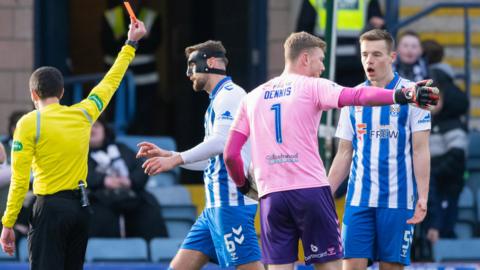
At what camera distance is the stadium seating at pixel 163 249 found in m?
12.7

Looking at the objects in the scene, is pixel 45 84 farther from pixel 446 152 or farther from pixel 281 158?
pixel 446 152

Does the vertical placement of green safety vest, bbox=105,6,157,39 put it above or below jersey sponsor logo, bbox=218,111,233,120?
above

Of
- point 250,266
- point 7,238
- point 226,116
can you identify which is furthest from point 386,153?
point 7,238

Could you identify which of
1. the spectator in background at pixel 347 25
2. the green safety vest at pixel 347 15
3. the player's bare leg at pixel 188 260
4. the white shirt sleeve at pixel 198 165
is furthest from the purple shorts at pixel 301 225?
the green safety vest at pixel 347 15

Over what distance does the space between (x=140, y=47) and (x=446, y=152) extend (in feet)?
12.8

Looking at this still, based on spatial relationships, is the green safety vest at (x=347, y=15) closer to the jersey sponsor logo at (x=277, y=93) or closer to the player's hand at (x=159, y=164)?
the player's hand at (x=159, y=164)

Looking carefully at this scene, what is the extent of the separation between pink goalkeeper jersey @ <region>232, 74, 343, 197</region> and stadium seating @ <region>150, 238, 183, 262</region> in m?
3.88

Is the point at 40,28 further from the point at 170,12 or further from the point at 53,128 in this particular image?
the point at 53,128

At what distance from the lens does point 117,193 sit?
1288 cm

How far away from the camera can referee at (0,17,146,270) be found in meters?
9.47

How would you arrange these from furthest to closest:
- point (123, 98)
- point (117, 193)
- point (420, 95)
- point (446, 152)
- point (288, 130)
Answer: point (123, 98)
point (446, 152)
point (117, 193)
point (288, 130)
point (420, 95)

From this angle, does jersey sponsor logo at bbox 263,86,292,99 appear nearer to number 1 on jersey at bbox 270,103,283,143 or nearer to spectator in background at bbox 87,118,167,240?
number 1 on jersey at bbox 270,103,283,143

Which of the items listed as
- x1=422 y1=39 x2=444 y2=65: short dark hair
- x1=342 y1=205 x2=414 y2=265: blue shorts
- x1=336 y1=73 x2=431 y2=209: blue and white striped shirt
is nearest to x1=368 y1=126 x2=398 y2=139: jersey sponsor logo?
x1=336 y1=73 x2=431 y2=209: blue and white striped shirt

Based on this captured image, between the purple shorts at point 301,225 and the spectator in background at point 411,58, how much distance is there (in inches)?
171
